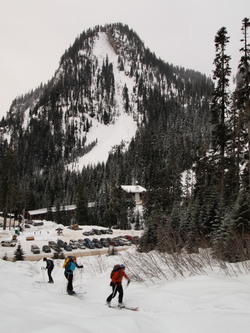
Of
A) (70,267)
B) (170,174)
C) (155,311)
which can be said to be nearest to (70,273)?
(70,267)

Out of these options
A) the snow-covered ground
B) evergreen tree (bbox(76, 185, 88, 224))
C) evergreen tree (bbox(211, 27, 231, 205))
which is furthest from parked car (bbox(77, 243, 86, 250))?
the snow-covered ground

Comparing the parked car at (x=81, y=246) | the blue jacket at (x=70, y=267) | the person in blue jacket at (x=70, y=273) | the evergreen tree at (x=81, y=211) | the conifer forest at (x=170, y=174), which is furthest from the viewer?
the evergreen tree at (x=81, y=211)

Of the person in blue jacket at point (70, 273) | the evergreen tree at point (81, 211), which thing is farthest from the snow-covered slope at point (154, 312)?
the evergreen tree at point (81, 211)

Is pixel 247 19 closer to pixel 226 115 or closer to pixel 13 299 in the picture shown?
pixel 226 115

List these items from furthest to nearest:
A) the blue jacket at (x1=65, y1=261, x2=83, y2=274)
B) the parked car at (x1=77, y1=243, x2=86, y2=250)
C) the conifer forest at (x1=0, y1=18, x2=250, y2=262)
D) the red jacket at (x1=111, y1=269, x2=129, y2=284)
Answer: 1. the parked car at (x1=77, y1=243, x2=86, y2=250)
2. the conifer forest at (x1=0, y1=18, x2=250, y2=262)
3. the blue jacket at (x1=65, y1=261, x2=83, y2=274)
4. the red jacket at (x1=111, y1=269, x2=129, y2=284)

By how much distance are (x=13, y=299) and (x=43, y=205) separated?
103124mm

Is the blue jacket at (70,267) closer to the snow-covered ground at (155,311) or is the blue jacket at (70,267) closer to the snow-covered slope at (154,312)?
the snow-covered ground at (155,311)

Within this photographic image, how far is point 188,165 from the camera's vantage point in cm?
9625

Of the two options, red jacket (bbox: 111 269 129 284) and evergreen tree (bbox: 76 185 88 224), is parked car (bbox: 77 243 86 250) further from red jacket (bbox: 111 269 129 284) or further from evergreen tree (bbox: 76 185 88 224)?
red jacket (bbox: 111 269 129 284)

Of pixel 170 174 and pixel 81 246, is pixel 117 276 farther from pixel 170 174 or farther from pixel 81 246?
pixel 170 174

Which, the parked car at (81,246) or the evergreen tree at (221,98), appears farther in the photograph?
the parked car at (81,246)

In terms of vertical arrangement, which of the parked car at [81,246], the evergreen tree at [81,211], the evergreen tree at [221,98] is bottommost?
the parked car at [81,246]

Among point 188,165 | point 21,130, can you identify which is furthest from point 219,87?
point 21,130

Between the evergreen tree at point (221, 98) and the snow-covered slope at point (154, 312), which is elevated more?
Answer: the evergreen tree at point (221, 98)
